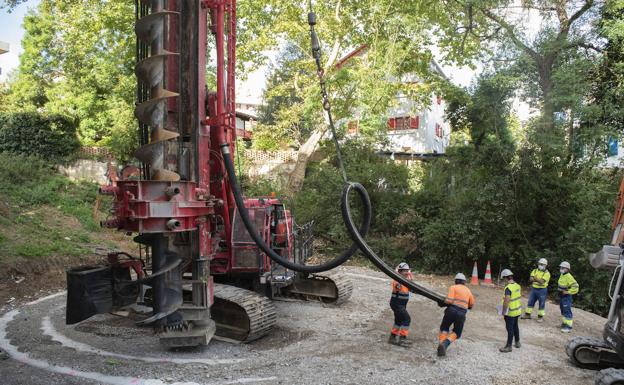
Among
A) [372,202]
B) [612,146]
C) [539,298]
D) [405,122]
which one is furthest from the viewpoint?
[405,122]

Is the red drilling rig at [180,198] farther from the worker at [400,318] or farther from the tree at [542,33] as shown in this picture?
the tree at [542,33]

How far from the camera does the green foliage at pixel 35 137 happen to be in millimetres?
23328

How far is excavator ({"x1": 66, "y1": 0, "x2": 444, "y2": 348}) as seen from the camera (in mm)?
6203

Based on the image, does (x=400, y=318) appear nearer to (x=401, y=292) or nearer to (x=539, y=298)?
(x=401, y=292)

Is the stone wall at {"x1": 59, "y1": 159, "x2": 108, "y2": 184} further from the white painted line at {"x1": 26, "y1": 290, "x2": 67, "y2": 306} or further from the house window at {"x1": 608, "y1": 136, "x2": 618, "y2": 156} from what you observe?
the house window at {"x1": 608, "y1": 136, "x2": 618, "y2": 156}

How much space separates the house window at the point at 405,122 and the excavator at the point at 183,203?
26263 millimetres

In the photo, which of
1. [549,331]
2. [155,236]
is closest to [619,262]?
[549,331]

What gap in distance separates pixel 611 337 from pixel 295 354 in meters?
4.30

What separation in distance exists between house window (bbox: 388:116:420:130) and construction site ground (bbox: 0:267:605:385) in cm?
2391

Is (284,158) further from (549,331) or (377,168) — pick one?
(549,331)

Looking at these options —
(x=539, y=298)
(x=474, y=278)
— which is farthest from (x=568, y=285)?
(x=474, y=278)

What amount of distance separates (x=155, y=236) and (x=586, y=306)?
11.6 metres

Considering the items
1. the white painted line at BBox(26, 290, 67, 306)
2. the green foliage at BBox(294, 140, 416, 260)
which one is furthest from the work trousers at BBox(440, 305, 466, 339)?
the green foliage at BBox(294, 140, 416, 260)

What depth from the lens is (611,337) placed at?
22.9 feet
